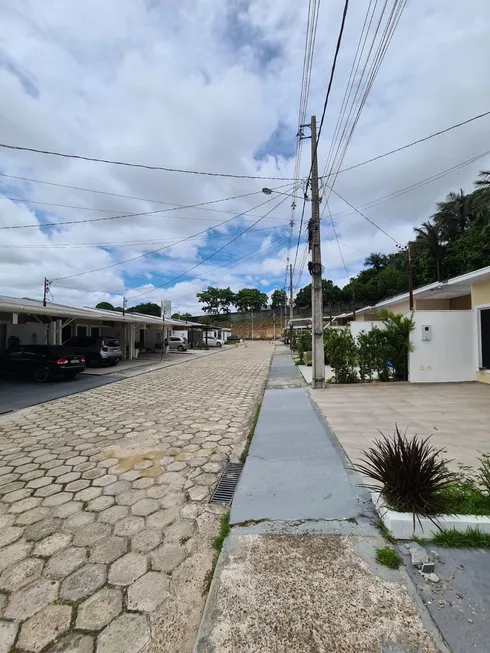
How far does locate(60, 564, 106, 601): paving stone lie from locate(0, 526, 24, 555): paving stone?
2.68 ft

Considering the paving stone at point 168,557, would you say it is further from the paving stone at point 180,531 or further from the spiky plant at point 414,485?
the spiky plant at point 414,485

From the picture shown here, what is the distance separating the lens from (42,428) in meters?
5.76

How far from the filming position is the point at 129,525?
2.74 meters

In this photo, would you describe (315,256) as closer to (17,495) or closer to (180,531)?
(180,531)

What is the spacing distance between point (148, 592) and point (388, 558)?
64.8 inches

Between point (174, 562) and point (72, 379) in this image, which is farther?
point (72, 379)

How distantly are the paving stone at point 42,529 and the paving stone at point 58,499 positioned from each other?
315 millimetres

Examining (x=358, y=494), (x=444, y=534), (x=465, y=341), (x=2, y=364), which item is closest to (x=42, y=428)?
(x=358, y=494)

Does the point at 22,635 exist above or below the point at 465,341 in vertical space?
below

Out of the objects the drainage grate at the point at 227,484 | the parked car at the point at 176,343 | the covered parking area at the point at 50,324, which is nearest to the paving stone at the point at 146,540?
the drainage grate at the point at 227,484

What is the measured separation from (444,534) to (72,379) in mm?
12297

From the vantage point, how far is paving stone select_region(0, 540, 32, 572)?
91.0 inches

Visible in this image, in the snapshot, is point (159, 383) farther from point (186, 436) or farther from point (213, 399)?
point (186, 436)

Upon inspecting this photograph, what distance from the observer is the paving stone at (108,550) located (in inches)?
91.6
